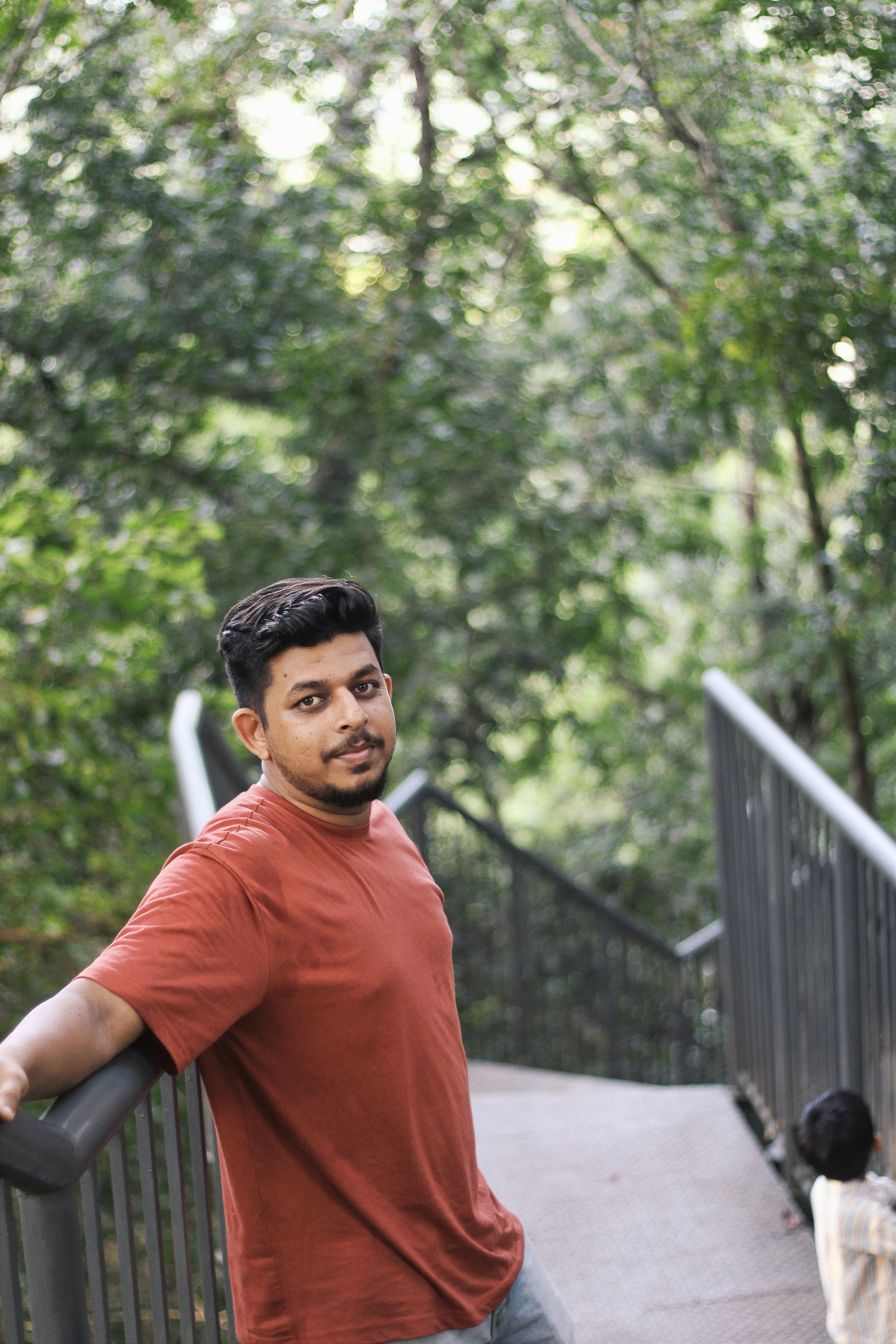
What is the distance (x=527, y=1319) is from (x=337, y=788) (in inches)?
29.6

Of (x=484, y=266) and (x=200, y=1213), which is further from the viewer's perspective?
(x=484, y=266)

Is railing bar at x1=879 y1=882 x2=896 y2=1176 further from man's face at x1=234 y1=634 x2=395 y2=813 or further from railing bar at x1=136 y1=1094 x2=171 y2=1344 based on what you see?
railing bar at x1=136 y1=1094 x2=171 y2=1344

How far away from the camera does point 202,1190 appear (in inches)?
61.7

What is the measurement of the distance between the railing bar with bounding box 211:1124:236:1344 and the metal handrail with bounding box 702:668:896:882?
4.42 ft

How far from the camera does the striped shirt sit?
2.18 meters

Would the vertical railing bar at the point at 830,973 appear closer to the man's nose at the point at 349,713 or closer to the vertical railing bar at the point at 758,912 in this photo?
the vertical railing bar at the point at 758,912

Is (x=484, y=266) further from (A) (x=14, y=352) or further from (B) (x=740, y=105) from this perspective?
(A) (x=14, y=352)

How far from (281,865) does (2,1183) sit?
45 centimetres

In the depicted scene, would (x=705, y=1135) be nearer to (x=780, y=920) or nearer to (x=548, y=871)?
(x=780, y=920)

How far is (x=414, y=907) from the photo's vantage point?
1.57m

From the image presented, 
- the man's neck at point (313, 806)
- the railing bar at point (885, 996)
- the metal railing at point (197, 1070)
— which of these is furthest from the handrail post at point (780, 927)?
the man's neck at point (313, 806)

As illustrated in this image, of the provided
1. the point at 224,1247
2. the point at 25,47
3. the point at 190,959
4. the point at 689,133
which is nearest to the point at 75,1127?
the point at 190,959

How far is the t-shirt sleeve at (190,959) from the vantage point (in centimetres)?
123

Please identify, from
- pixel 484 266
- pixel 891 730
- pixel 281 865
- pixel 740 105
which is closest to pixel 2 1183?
pixel 281 865
